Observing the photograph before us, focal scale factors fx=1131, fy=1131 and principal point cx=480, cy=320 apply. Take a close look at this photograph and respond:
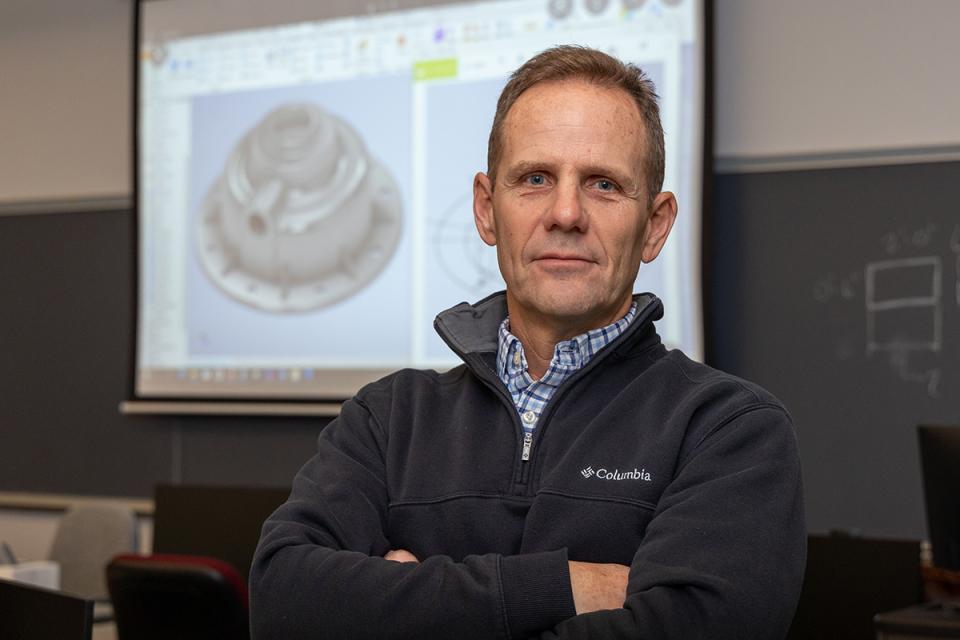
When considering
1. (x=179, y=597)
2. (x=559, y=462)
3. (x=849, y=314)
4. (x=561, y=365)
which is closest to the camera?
(x=559, y=462)

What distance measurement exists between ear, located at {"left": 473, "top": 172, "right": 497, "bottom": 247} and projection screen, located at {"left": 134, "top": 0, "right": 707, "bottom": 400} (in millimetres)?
2180

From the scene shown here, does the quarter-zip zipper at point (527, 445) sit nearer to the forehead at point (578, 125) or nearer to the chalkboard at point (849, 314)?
the forehead at point (578, 125)

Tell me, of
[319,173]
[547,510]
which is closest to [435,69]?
[319,173]

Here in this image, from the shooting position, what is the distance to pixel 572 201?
1548mm

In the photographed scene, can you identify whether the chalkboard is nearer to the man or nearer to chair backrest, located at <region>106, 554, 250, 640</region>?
chair backrest, located at <region>106, 554, 250, 640</region>

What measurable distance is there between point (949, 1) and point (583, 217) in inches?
104

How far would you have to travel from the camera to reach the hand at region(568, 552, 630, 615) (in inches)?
54.6

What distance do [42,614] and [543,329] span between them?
2.63 ft

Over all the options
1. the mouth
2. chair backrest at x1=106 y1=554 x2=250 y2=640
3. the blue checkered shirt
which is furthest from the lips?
chair backrest at x1=106 y1=554 x2=250 y2=640

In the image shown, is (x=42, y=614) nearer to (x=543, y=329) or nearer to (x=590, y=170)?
(x=543, y=329)

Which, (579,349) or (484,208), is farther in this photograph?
(484,208)

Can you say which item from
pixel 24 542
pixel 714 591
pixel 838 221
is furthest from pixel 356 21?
pixel 714 591

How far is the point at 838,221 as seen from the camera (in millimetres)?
3766

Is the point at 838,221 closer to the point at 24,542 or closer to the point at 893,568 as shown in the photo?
the point at 893,568
